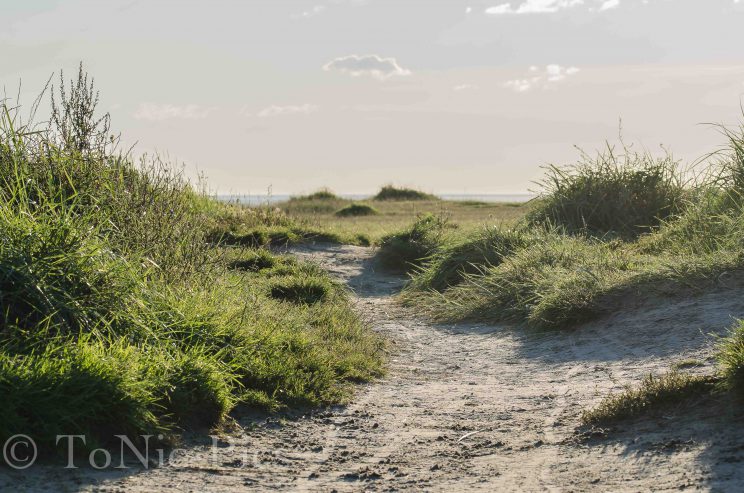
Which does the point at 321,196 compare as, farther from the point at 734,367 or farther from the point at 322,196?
the point at 734,367

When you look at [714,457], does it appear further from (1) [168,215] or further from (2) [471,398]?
(1) [168,215]

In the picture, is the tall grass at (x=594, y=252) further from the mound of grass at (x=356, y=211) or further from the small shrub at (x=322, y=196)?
the small shrub at (x=322, y=196)

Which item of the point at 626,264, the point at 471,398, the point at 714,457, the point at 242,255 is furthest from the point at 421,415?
the point at 242,255

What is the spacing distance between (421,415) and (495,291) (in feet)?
14.9

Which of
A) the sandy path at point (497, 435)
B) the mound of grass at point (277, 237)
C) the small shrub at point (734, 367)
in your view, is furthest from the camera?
the mound of grass at point (277, 237)

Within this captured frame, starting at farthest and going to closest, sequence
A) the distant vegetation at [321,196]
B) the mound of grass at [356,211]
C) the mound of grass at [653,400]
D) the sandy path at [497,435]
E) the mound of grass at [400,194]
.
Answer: the mound of grass at [400,194] → the distant vegetation at [321,196] → the mound of grass at [356,211] → the mound of grass at [653,400] → the sandy path at [497,435]

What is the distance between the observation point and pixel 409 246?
46.6 ft

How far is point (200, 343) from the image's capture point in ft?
20.6

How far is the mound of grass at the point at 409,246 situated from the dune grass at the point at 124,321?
15.3ft

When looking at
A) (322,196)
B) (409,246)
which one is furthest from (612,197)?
(322,196)

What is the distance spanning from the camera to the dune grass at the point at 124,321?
4.90 m

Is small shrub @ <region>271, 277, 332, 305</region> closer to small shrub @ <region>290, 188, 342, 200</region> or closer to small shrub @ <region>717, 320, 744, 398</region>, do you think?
small shrub @ <region>717, 320, 744, 398</region>

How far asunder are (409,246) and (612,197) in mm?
3818

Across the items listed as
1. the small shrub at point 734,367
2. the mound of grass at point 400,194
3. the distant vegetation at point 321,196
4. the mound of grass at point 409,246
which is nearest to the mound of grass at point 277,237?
the mound of grass at point 409,246
